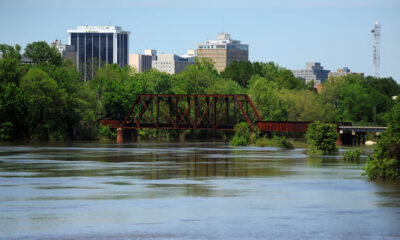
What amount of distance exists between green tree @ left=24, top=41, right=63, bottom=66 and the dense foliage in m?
116

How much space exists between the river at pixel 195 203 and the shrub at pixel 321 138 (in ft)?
71.6

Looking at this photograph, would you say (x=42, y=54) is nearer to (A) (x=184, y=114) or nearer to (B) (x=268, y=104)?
(A) (x=184, y=114)

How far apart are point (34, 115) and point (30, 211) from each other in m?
102

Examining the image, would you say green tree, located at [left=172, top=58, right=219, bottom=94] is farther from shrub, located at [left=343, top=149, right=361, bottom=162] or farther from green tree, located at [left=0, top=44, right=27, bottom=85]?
shrub, located at [left=343, top=149, right=361, bottom=162]

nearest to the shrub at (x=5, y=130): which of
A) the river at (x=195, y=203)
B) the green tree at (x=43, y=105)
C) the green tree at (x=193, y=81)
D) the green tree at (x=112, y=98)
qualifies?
the green tree at (x=43, y=105)

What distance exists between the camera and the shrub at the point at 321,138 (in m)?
91.1

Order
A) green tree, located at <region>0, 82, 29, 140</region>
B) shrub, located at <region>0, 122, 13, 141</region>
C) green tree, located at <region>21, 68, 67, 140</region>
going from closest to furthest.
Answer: shrub, located at <region>0, 122, 13, 141</region>, green tree, located at <region>0, 82, 29, 140</region>, green tree, located at <region>21, 68, 67, 140</region>

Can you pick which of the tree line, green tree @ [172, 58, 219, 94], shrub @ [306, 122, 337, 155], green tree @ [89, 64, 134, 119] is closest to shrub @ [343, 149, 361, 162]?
shrub @ [306, 122, 337, 155]

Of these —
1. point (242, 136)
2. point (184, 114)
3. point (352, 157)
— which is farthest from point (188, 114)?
point (352, 157)

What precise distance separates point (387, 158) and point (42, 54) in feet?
394

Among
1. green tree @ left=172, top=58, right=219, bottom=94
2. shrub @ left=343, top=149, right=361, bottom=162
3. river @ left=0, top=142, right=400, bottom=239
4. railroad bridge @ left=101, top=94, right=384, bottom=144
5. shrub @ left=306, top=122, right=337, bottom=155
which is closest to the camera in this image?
river @ left=0, top=142, right=400, bottom=239

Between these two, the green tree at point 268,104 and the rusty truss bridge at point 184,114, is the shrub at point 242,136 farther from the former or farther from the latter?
the green tree at point 268,104

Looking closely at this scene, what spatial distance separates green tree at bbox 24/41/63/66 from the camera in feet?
531

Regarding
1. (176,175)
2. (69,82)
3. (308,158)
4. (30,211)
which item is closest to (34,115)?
(69,82)
